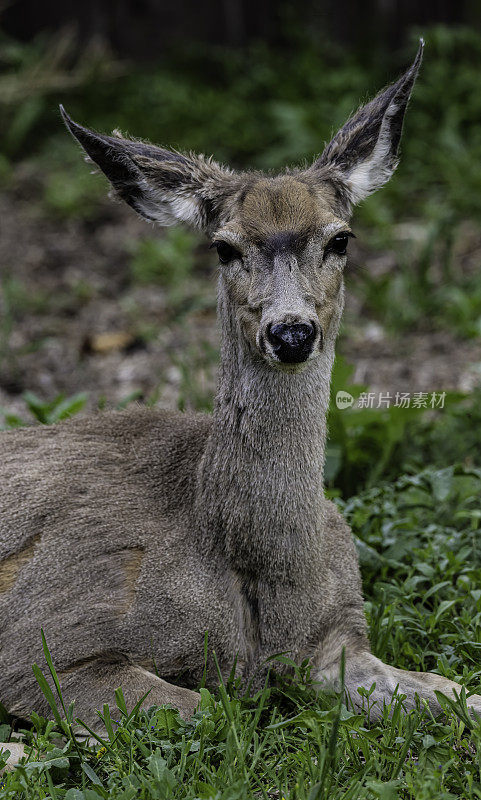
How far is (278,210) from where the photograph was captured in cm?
423

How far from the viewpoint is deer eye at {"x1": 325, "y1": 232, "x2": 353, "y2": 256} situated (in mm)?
4277

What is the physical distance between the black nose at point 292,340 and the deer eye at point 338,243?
492 millimetres

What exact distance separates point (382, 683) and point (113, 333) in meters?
5.44

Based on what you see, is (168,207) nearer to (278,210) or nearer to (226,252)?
(226,252)

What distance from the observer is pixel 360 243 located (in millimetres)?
10328

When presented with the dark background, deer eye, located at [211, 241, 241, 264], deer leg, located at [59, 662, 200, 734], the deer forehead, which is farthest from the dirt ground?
the dark background

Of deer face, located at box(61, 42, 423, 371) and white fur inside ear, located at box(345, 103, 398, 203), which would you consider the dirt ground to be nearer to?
deer face, located at box(61, 42, 423, 371)

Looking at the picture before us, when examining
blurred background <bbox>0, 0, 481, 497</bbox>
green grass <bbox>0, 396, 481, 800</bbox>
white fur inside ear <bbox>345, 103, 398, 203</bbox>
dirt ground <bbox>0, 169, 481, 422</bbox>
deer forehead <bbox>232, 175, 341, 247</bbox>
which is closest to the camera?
green grass <bbox>0, 396, 481, 800</bbox>

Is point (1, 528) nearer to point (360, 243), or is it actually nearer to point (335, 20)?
point (360, 243)

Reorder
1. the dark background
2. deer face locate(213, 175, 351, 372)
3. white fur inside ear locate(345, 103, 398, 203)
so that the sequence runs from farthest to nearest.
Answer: the dark background, white fur inside ear locate(345, 103, 398, 203), deer face locate(213, 175, 351, 372)

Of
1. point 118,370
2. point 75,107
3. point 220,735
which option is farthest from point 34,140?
point 220,735

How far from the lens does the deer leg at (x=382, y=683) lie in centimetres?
409

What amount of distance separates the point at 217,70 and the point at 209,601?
10.1 meters

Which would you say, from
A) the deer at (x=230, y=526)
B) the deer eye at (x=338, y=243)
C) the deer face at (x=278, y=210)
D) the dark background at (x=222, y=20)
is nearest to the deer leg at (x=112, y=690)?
the deer at (x=230, y=526)
